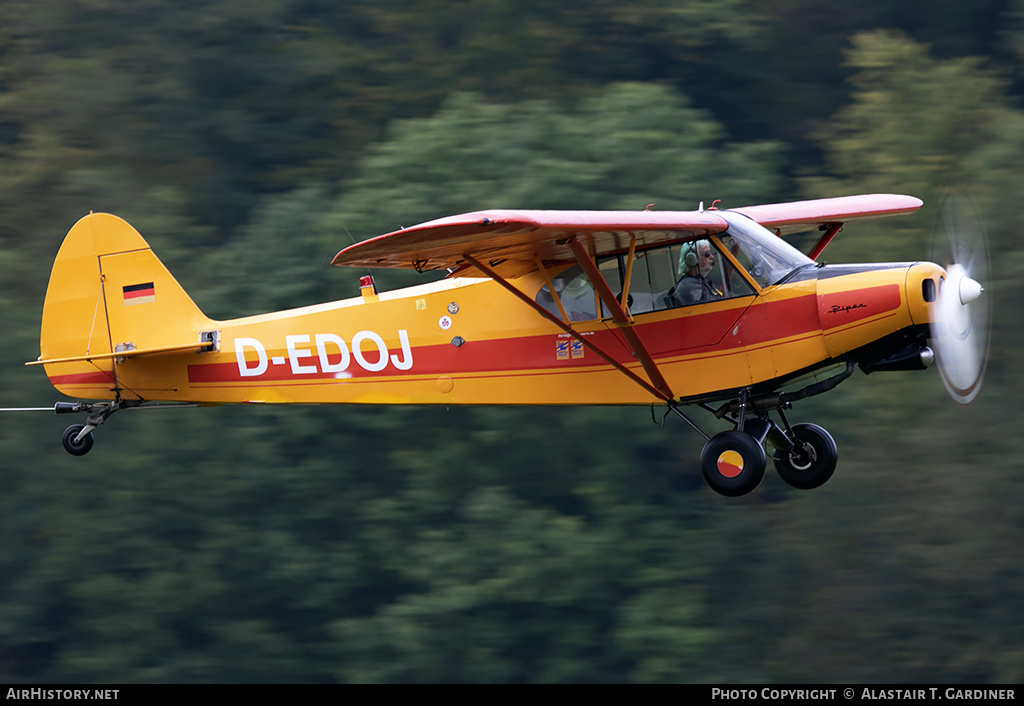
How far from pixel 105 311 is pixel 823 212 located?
6.61 m

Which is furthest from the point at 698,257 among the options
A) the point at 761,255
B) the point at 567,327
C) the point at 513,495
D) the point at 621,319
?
the point at 513,495

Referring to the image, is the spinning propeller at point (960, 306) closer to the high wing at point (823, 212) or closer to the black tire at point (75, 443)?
the high wing at point (823, 212)

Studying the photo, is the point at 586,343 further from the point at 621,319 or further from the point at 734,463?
the point at 734,463

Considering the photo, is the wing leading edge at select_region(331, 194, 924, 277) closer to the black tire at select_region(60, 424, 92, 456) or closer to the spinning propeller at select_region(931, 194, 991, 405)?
the spinning propeller at select_region(931, 194, 991, 405)

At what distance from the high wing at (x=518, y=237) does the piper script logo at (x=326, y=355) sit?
956mm

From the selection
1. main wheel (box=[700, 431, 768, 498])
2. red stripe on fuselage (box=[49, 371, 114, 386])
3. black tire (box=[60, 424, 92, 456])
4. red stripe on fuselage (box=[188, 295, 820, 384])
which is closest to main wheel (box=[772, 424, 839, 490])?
main wheel (box=[700, 431, 768, 498])

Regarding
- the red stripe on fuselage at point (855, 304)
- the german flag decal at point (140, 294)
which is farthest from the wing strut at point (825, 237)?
the german flag decal at point (140, 294)

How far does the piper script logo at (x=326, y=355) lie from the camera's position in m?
10.2

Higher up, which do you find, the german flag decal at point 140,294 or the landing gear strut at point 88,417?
the german flag decal at point 140,294

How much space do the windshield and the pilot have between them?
176 millimetres

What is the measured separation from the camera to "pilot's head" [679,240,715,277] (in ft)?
30.1

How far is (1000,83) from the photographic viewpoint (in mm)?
19422
